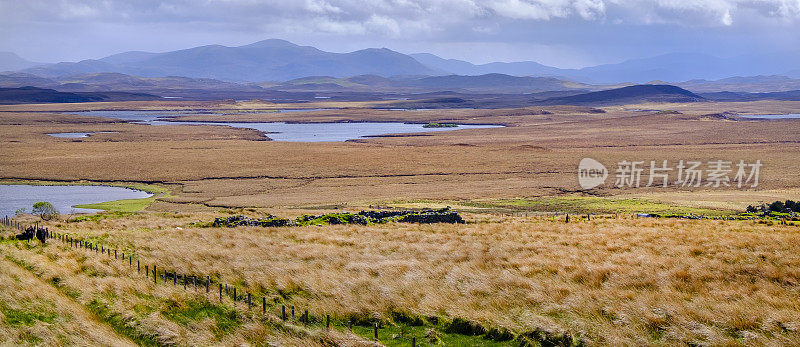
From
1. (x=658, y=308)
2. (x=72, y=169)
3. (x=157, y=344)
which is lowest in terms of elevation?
(x=72, y=169)

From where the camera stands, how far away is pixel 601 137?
4808 inches

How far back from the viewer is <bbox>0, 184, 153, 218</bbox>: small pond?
2068 inches

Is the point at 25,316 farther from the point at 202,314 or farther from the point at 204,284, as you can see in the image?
the point at 204,284

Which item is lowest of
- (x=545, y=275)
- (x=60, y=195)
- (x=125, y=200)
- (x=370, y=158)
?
(x=60, y=195)

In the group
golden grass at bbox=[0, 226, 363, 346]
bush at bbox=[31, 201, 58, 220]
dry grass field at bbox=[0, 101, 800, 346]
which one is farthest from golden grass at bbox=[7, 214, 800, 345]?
bush at bbox=[31, 201, 58, 220]

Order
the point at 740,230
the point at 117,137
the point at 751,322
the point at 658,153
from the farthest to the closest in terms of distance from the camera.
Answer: the point at 117,137 < the point at 658,153 < the point at 740,230 < the point at 751,322

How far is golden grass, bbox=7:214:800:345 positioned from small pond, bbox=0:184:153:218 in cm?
3493

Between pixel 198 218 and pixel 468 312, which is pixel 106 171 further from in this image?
pixel 468 312

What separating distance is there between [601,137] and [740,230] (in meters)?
102

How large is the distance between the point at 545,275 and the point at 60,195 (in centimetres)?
5627

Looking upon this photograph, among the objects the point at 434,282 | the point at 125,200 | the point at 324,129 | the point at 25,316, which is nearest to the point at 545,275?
the point at 434,282

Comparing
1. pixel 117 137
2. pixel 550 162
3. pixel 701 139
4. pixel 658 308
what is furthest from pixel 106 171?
pixel 701 139

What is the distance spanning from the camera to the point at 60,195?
5953 centimetres

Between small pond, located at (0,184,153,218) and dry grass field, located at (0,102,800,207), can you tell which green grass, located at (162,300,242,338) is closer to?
dry grass field, located at (0,102,800,207)
